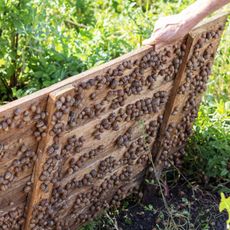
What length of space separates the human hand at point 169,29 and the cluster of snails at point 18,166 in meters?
0.92

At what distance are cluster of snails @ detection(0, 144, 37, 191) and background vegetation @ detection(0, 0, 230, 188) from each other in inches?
18.3

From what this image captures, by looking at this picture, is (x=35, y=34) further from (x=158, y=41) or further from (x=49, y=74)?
(x=158, y=41)

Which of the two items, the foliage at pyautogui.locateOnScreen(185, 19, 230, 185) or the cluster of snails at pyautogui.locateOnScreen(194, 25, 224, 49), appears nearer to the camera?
the cluster of snails at pyautogui.locateOnScreen(194, 25, 224, 49)

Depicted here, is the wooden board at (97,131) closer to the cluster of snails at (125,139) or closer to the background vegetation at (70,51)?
the cluster of snails at (125,139)

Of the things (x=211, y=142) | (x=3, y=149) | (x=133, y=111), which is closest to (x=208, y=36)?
(x=133, y=111)

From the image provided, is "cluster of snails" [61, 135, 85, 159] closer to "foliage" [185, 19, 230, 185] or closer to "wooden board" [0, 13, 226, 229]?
"wooden board" [0, 13, 226, 229]

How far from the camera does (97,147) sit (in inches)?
121

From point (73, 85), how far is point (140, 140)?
921 millimetres

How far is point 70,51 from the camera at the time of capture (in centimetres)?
332

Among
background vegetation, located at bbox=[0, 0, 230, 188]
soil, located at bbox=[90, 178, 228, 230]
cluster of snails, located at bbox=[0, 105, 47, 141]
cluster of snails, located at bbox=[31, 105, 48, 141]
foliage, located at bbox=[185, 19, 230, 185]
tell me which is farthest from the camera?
foliage, located at bbox=[185, 19, 230, 185]

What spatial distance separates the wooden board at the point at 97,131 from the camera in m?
2.58

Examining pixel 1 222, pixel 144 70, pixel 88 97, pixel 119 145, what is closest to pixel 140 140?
pixel 119 145

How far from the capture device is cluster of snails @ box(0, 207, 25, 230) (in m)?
2.77

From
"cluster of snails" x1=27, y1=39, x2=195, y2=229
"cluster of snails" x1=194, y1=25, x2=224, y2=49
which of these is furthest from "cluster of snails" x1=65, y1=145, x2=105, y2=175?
"cluster of snails" x1=194, y1=25, x2=224, y2=49
